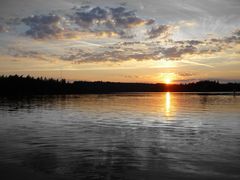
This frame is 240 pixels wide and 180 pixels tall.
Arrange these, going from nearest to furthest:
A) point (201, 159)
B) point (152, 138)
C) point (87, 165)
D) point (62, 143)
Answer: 1. point (87, 165)
2. point (201, 159)
3. point (62, 143)
4. point (152, 138)

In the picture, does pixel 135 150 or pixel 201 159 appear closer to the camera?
pixel 201 159

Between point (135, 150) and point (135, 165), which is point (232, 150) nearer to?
point (135, 150)

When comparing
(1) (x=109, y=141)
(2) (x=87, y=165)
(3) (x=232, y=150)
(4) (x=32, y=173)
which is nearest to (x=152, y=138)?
(1) (x=109, y=141)

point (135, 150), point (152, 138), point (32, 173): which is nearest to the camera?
point (32, 173)

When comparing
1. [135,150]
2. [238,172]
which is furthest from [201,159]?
[135,150]

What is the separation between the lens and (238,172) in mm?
16750

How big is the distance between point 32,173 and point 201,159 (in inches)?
377

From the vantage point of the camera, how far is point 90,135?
28.6 metres

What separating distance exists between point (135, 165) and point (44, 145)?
8114 mm

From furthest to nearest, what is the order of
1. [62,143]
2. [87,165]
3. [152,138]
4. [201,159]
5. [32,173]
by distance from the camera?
[152,138] → [62,143] → [201,159] → [87,165] → [32,173]

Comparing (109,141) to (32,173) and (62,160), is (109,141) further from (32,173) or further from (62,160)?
(32,173)

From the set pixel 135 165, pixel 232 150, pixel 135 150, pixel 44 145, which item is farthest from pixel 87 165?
pixel 232 150

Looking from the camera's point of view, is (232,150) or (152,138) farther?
(152,138)

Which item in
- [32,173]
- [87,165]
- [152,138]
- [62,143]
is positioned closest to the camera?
[32,173]
